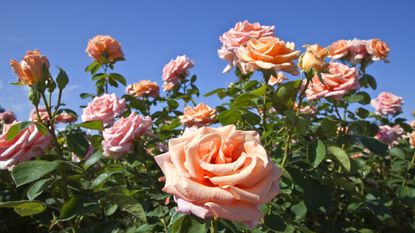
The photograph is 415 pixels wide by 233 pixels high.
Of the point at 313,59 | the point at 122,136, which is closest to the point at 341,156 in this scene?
the point at 313,59

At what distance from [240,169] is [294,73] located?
897 mm

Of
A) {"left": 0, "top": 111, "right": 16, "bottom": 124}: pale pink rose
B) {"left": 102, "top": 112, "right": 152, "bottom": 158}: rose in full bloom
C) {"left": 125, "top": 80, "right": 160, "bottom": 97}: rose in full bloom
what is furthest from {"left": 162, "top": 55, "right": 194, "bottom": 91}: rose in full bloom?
{"left": 0, "top": 111, "right": 16, "bottom": 124}: pale pink rose

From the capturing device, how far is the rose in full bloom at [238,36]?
232 centimetres

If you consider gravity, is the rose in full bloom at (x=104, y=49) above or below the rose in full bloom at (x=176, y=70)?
above

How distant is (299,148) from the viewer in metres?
2.36

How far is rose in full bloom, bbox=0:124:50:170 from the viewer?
1.67m

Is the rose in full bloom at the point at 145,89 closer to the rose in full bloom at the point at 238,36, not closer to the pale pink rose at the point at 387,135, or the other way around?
the rose in full bloom at the point at 238,36

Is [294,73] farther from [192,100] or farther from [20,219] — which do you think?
[20,219]

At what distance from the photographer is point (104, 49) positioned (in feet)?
12.0

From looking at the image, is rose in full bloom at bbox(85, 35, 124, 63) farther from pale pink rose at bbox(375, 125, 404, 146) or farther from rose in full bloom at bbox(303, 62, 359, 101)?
pale pink rose at bbox(375, 125, 404, 146)

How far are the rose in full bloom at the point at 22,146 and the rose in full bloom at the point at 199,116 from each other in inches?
46.3

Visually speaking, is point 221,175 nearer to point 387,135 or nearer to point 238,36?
point 238,36

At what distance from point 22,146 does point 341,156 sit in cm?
136

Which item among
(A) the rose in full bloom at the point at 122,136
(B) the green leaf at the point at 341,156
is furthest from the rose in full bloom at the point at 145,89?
(B) the green leaf at the point at 341,156
